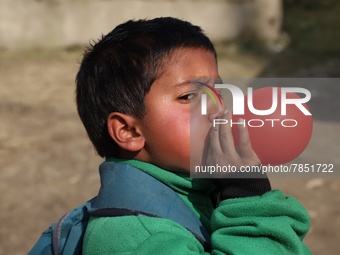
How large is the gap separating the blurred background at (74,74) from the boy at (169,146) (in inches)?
85.5

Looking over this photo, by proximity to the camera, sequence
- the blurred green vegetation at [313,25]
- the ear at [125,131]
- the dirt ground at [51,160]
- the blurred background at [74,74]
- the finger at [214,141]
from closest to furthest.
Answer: the finger at [214,141] < the ear at [125,131] < the dirt ground at [51,160] < the blurred background at [74,74] < the blurred green vegetation at [313,25]

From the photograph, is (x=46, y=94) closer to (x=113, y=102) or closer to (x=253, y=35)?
(x=253, y=35)

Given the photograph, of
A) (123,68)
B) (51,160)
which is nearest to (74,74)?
(51,160)

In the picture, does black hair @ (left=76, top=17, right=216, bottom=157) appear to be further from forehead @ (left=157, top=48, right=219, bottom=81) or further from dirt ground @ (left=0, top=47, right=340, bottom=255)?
dirt ground @ (left=0, top=47, right=340, bottom=255)

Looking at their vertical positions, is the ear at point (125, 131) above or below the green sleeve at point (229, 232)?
above

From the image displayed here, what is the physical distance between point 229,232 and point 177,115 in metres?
0.32

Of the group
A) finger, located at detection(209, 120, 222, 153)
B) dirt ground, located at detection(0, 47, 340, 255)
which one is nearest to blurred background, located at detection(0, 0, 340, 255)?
dirt ground, located at detection(0, 47, 340, 255)

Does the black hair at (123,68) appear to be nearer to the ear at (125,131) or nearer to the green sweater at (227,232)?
the ear at (125,131)

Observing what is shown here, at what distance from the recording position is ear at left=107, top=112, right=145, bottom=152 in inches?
72.7

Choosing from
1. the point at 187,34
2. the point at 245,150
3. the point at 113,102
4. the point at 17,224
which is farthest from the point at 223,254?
the point at 17,224

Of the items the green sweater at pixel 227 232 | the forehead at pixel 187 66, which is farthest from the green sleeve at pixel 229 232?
the forehead at pixel 187 66

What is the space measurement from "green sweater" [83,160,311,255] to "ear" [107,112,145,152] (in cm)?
21

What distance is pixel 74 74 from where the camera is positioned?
6684 millimetres

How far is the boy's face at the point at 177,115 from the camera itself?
179 cm
